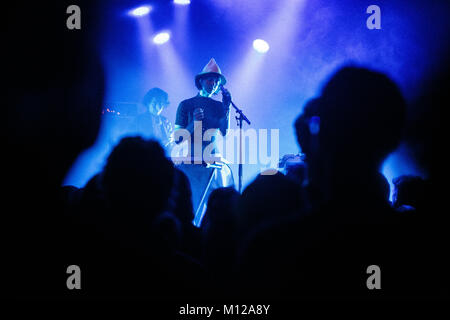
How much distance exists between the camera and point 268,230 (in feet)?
3.69

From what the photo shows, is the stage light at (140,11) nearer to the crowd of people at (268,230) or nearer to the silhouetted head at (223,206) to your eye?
the crowd of people at (268,230)

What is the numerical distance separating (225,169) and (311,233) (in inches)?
94.8

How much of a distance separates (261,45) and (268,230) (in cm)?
511

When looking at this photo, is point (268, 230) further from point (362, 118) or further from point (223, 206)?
point (362, 118)

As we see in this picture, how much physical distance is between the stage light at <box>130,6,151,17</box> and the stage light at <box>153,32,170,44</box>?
664mm

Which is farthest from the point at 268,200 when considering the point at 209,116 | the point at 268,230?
the point at 209,116

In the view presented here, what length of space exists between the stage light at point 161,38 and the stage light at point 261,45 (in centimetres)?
187

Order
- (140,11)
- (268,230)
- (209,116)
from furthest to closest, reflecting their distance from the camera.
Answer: (140,11) → (209,116) → (268,230)

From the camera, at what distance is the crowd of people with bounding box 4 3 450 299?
112cm

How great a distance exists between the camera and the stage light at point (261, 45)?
5.34m

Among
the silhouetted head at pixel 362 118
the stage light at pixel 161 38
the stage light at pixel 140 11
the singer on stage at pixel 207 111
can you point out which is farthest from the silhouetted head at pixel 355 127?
the stage light at pixel 161 38

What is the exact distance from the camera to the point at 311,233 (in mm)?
1105
